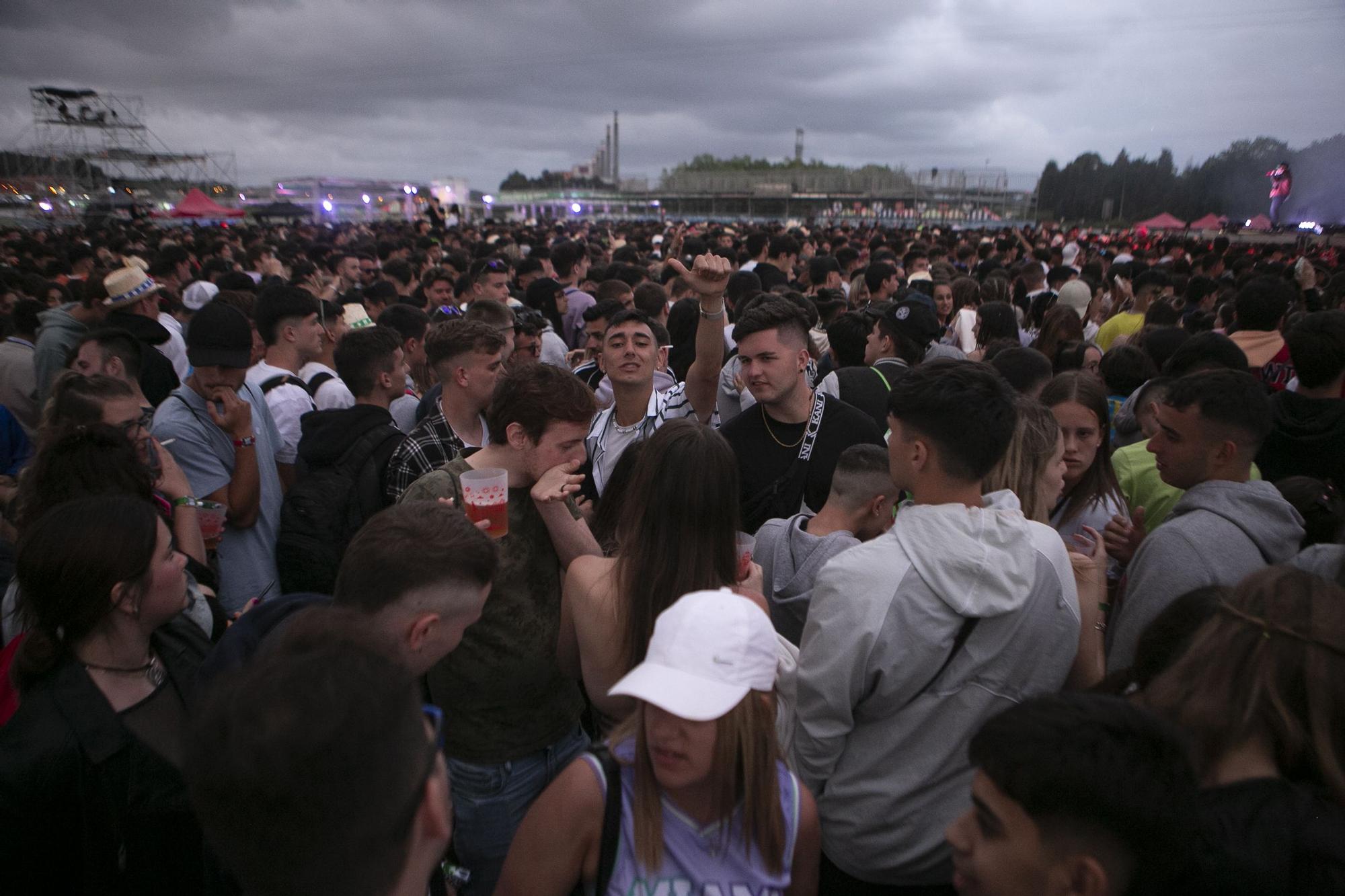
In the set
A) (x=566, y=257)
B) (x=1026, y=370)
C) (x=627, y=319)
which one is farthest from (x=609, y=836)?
(x=566, y=257)

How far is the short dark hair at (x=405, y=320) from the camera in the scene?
204 inches

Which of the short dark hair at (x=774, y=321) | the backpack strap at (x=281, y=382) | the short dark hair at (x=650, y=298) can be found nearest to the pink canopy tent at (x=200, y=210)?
the short dark hair at (x=650, y=298)

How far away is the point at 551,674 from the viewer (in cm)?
242

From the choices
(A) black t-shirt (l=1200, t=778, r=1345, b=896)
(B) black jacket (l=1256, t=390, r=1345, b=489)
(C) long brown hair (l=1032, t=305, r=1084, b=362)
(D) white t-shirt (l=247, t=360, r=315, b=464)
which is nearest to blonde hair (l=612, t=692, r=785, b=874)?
(A) black t-shirt (l=1200, t=778, r=1345, b=896)

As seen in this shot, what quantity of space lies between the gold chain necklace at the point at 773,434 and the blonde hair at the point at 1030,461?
104cm

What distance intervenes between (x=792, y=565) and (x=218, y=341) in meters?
2.97

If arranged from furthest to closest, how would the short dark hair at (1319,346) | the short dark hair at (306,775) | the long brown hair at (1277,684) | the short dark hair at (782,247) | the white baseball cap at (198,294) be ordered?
the short dark hair at (782,247), the white baseball cap at (198,294), the short dark hair at (1319,346), the long brown hair at (1277,684), the short dark hair at (306,775)

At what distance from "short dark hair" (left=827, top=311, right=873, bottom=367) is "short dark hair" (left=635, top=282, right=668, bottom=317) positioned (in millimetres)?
1935

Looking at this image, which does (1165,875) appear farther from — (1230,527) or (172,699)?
(172,699)

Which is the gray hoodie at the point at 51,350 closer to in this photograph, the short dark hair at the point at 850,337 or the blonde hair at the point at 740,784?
the short dark hair at the point at 850,337

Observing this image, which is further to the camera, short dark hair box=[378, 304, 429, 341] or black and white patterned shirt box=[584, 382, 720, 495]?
short dark hair box=[378, 304, 429, 341]

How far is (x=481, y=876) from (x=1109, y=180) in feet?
141

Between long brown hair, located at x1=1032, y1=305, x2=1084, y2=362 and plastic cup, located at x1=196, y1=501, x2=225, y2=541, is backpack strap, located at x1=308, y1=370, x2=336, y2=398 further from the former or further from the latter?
long brown hair, located at x1=1032, y1=305, x2=1084, y2=362

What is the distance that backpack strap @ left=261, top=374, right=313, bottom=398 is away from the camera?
4.32 meters
